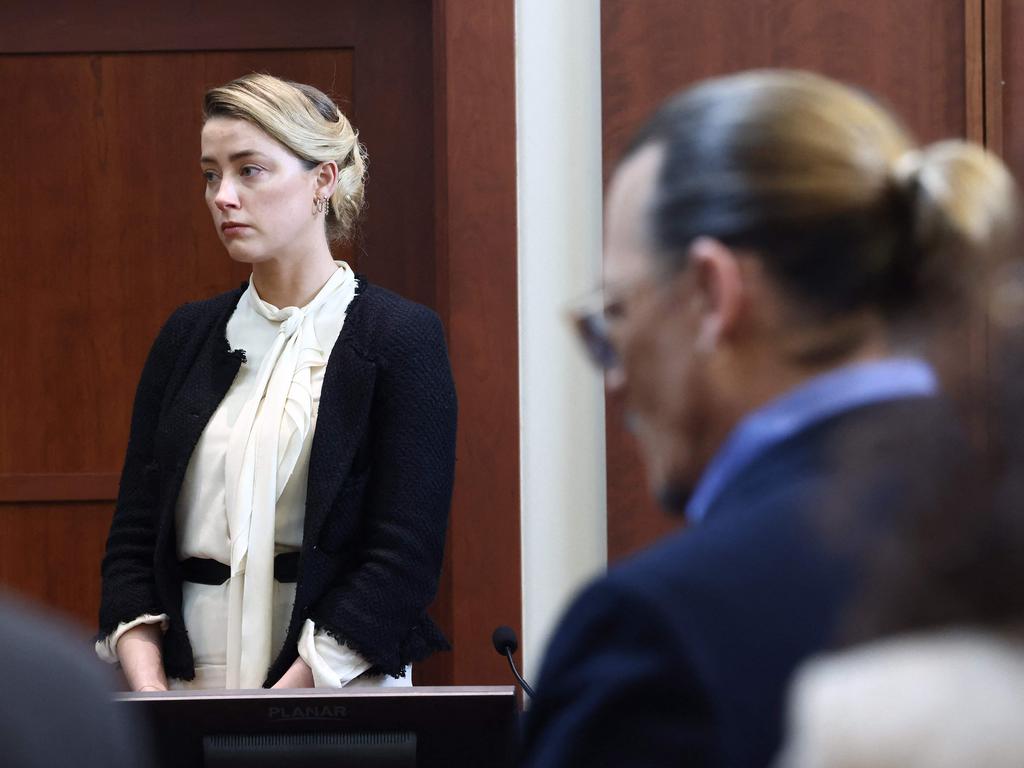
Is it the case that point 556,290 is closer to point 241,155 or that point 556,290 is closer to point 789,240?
point 241,155

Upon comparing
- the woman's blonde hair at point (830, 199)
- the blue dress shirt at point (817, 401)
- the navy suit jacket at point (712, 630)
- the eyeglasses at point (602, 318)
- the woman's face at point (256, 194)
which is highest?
the woman's face at point (256, 194)

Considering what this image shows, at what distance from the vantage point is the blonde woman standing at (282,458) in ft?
6.60

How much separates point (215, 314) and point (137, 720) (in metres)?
1.00

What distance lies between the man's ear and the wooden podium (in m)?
0.58

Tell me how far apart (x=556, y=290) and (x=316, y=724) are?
5.25 ft

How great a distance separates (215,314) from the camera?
228 centimetres

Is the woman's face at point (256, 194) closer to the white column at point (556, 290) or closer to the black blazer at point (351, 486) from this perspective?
the black blazer at point (351, 486)

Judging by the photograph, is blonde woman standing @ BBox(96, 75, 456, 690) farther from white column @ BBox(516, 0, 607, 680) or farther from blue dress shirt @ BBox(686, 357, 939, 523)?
blue dress shirt @ BBox(686, 357, 939, 523)

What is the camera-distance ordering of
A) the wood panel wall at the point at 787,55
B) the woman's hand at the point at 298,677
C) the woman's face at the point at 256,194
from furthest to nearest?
the wood panel wall at the point at 787,55 < the woman's face at the point at 256,194 < the woman's hand at the point at 298,677

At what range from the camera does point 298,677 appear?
77.1 inches

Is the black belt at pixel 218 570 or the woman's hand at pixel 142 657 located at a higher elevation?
the black belt at pixel 218 570

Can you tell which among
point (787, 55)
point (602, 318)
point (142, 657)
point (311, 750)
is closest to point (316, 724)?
point (311, 750)

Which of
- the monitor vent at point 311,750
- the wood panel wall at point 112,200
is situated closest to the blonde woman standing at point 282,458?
the monitor vent at point 311,750

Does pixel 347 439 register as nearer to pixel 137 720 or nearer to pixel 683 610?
pixel 137 720
